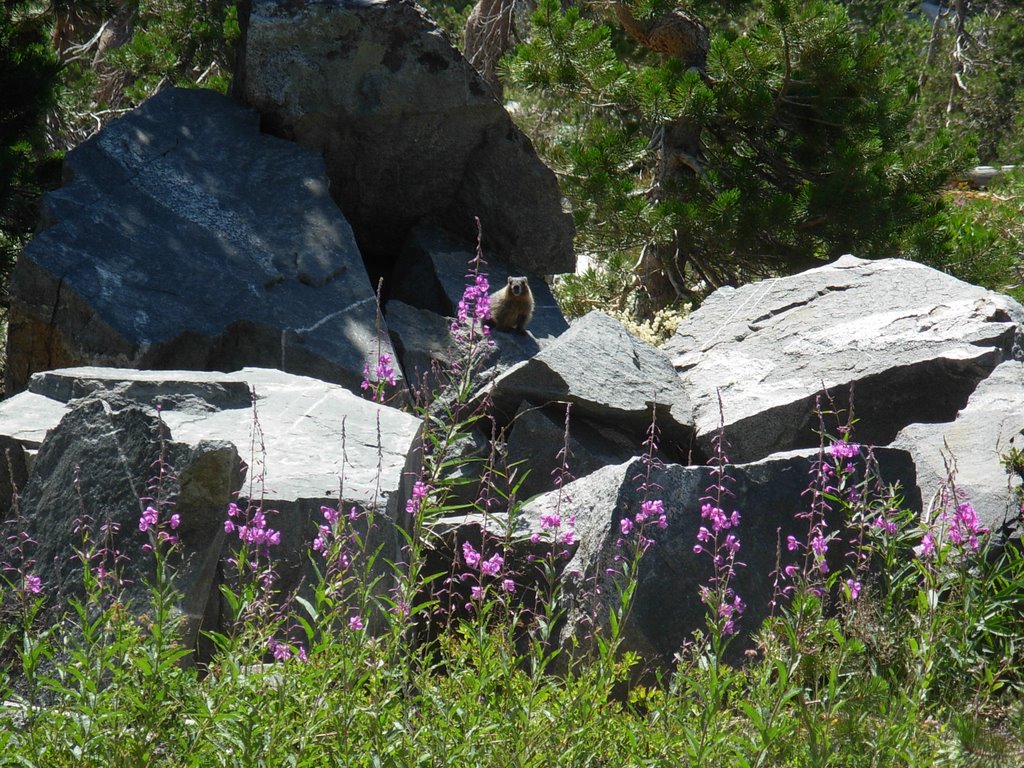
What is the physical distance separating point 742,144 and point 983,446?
649 centimetres

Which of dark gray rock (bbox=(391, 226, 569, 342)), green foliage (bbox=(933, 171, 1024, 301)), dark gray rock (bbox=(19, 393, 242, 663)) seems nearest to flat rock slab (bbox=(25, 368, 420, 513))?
dark gray rock (bbox=(19, 393, 242, 663))

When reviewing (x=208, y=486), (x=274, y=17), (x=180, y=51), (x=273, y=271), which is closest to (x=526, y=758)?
(x=208, y=486)

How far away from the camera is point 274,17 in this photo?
805cm

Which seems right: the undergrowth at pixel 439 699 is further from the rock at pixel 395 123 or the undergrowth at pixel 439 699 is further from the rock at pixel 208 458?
the rock at pixel 395 123

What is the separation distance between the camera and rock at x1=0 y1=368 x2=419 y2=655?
4125 millimetres

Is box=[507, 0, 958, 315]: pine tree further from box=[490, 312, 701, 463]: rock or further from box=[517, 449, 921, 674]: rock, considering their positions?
box=[517, 449, 921, 674]: rock

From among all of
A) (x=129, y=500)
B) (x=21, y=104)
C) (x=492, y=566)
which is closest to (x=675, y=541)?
(x=492, y=566)

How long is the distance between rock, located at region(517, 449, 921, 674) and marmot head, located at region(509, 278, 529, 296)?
9.18 ft

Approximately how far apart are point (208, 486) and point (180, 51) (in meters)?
9.58

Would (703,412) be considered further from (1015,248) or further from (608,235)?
(1015,248)

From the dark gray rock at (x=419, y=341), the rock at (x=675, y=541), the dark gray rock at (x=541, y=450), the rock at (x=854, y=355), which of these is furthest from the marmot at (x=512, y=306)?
the rock at (x=675, y=541)

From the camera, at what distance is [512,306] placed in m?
7.79

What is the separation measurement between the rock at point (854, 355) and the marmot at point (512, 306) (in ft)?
3.74

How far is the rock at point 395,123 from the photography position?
812 cm
